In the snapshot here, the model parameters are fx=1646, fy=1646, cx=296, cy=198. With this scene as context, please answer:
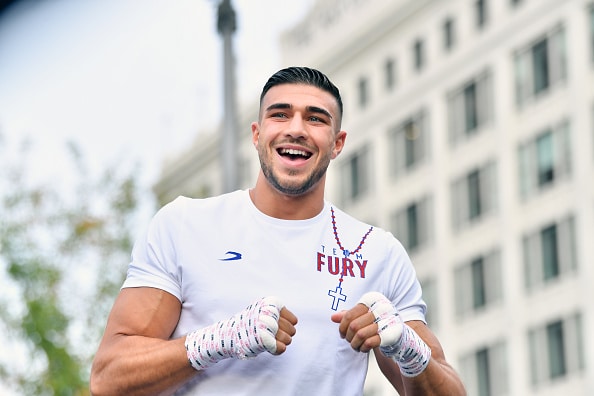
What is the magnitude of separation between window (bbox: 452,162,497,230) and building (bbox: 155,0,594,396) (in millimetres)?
55

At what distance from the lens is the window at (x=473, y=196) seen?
61719 millimetres

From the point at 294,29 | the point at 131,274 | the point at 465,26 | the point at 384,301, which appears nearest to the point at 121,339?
the point at 131,274

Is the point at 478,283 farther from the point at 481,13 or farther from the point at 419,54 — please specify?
the point at 419,54

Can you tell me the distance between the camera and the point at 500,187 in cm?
6100

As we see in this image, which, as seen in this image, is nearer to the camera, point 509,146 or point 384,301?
point 384,301

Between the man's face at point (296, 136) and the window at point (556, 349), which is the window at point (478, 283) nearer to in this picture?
the window at point (556, 349)

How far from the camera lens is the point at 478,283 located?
6194cm

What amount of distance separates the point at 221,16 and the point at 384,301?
14.6 metres

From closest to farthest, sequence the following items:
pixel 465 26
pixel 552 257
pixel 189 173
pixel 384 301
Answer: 1. pixel 384 301
2. pixel 552 257
3. pixel 465 26
4. pixel 189 173

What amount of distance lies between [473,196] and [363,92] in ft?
33.0

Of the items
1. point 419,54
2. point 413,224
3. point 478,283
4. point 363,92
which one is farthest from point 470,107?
point 363,92

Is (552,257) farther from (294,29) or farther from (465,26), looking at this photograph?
(294,29)

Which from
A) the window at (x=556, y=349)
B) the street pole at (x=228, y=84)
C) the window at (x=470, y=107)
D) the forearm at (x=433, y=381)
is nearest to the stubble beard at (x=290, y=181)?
the forearm at (x=433, y=381)

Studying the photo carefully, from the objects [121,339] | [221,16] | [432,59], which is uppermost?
[432,59]
